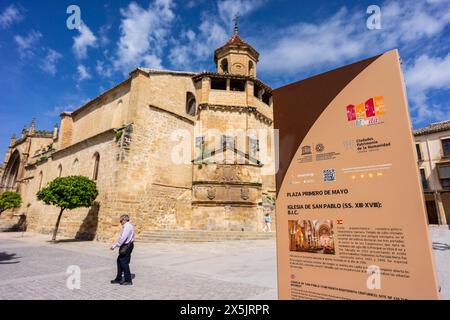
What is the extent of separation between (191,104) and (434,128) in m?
25.0

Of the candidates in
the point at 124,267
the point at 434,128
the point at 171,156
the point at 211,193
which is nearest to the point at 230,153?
the point at 211,193

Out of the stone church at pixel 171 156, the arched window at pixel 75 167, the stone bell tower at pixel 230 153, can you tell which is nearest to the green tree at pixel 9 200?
the stone church at pixel 171 156

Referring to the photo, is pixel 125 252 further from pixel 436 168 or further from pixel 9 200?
pixel 436 168

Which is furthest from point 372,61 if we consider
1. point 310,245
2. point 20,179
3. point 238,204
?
point 20,179

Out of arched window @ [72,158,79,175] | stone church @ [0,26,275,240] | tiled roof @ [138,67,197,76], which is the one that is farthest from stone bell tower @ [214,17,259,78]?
arched window @ [72,158,79,175]

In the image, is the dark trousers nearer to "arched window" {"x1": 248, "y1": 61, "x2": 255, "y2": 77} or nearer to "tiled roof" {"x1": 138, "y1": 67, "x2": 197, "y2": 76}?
"tiled roof" {"x1": 138, "y1": 67, "x2": 197, "y2": 76}

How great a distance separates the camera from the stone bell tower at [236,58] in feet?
76.3

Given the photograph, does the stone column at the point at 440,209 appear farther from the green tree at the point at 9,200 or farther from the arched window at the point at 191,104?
the green tree at the point at 9,200

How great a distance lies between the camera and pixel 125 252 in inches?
224

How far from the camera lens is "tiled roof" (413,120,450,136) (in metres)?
26.9

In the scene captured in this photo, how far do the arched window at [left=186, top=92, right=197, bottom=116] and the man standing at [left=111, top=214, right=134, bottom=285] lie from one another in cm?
1508

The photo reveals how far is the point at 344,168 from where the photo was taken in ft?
6.43

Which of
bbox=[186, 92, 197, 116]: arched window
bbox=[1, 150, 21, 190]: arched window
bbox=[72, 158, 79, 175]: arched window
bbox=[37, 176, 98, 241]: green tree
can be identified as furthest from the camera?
bbox=[1, 150, 21, 190]: arched window
